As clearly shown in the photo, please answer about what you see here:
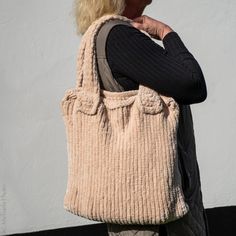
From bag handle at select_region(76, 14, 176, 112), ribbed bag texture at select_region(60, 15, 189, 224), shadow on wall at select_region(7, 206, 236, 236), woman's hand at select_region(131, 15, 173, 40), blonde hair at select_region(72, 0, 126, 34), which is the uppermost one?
blonde hair at select_region(72, 0, 126, 34)

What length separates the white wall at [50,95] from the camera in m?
2.87

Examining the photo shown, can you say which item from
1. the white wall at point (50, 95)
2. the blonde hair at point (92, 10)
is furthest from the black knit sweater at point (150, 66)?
the white wall at point (50, 95)

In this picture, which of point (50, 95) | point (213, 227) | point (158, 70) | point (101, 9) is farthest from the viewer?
Answer: point (213, 227)

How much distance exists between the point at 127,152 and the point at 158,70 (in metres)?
0.22

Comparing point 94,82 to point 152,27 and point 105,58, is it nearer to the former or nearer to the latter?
point 105,58

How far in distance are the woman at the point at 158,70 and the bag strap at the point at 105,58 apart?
0.01 m

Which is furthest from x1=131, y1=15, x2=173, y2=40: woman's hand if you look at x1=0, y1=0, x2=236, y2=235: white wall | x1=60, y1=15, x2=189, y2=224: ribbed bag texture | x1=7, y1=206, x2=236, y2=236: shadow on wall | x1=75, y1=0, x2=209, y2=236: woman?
x1=7, y1=206, x2=236, y2=236: shadow on wall

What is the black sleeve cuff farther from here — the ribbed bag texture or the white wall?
the white wall

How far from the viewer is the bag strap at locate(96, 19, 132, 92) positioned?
1.31m

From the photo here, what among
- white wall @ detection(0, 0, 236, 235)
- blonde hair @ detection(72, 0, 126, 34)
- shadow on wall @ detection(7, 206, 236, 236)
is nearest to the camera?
blonde hair @ detection(72, 0, 126, 34)

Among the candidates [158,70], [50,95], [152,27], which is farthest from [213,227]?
[158,70]

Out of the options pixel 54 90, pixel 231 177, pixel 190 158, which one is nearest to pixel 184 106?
pixel 190 158

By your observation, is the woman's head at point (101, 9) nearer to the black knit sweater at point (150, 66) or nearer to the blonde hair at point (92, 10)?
the blonde hair at point (92, 10)

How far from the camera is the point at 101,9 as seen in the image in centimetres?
142
